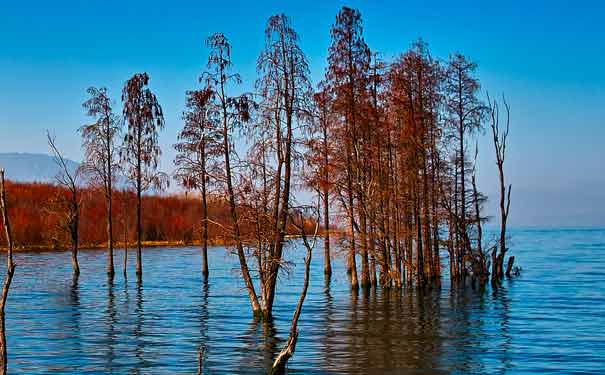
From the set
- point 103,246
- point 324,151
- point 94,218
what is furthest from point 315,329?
point 94,218

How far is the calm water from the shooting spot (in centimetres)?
1859

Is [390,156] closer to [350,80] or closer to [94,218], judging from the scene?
[350,80]

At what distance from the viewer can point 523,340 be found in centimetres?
2252

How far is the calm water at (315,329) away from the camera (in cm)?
1859

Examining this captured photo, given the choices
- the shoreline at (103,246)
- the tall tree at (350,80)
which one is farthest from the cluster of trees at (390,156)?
the shoreline at (103,246)

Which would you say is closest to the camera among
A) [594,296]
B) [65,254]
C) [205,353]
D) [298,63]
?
[205,353]

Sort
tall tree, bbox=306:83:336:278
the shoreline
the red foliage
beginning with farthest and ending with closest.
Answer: the red foliage, the shoreline, tall tree, bbox=306:83:336:278

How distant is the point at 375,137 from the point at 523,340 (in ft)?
54.4

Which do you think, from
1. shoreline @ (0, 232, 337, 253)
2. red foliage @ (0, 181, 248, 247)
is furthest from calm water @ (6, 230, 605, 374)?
red foliage @ (0, 181, 248, 247)

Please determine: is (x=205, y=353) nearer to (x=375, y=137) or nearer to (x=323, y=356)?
(x=323, y=356)

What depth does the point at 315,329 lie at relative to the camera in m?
24.7

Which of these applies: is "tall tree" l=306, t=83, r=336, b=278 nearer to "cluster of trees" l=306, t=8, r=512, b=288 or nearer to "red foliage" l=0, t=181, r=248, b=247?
"cluster of trees" l=306, t=8, r=512, b=288

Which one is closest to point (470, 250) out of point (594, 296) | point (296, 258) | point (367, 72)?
point (594, 296)

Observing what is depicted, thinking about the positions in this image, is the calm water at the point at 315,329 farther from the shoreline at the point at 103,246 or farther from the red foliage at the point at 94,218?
the red foliage at the point at 94,218
